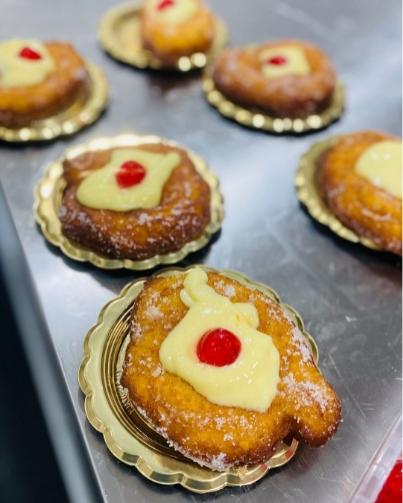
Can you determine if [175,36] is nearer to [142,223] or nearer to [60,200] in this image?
[60,200]

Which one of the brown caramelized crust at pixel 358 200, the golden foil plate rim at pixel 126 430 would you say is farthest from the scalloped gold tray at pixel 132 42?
the golden foil plate rim at pixel 126 430

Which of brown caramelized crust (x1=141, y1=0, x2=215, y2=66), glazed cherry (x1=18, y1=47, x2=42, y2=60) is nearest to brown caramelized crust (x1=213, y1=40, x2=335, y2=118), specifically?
brown caramelized crust (x1=141, y1=0, x2=215, y2=66)

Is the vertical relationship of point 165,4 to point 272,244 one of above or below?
above

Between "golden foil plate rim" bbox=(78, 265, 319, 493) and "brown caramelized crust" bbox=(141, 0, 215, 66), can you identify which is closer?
"golden foil plate rim" bbox=(78, 265, 319, 493)

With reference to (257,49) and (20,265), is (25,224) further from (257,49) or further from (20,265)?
(257,49)

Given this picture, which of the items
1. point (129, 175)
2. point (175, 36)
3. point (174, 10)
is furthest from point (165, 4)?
point (129, 175)

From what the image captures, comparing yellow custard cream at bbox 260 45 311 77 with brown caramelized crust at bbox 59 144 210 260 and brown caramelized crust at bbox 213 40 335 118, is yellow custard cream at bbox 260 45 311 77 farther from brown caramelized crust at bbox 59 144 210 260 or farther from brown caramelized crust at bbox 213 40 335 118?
brown caramelized crust at bbox 59 144 210 260
